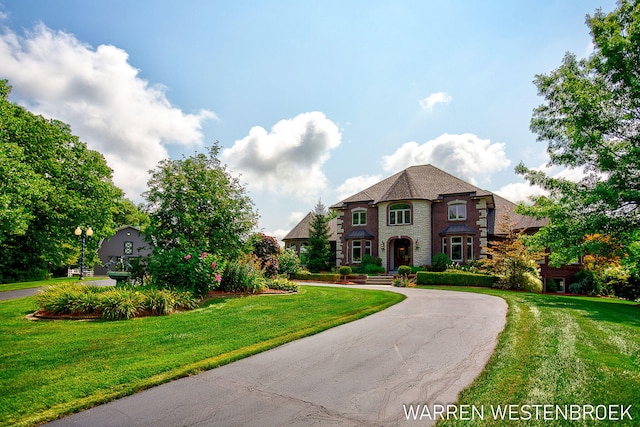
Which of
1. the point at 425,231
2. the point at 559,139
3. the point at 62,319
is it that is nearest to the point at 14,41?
the point at 62,319

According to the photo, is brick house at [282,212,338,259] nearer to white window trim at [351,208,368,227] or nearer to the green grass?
white window trim at [351,208,368,227]

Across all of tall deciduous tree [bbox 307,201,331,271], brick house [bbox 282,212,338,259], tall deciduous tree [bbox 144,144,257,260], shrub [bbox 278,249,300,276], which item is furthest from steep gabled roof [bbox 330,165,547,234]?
tall deciduous tree [bbox 144,144,257,260]

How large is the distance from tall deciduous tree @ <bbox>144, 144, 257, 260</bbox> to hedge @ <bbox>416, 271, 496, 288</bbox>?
12291 mm

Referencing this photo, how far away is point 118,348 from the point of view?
6.24 m

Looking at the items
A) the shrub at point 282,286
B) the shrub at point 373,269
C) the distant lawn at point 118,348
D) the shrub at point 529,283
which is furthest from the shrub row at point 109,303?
the shrub at point 373,269

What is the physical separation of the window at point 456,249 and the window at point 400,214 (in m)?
3.67

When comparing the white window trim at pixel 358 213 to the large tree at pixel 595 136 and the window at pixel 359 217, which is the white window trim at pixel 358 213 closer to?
the window at pixel 359 217

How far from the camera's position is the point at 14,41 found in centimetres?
1120

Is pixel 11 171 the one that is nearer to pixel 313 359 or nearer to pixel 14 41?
pixel 14 41

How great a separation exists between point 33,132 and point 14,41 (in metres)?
14.5

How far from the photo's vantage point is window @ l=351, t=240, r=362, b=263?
1206 inches

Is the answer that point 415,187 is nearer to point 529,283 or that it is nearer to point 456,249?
point 456,249

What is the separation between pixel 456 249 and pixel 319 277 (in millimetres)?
10578

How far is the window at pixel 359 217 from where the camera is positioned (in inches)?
1226
